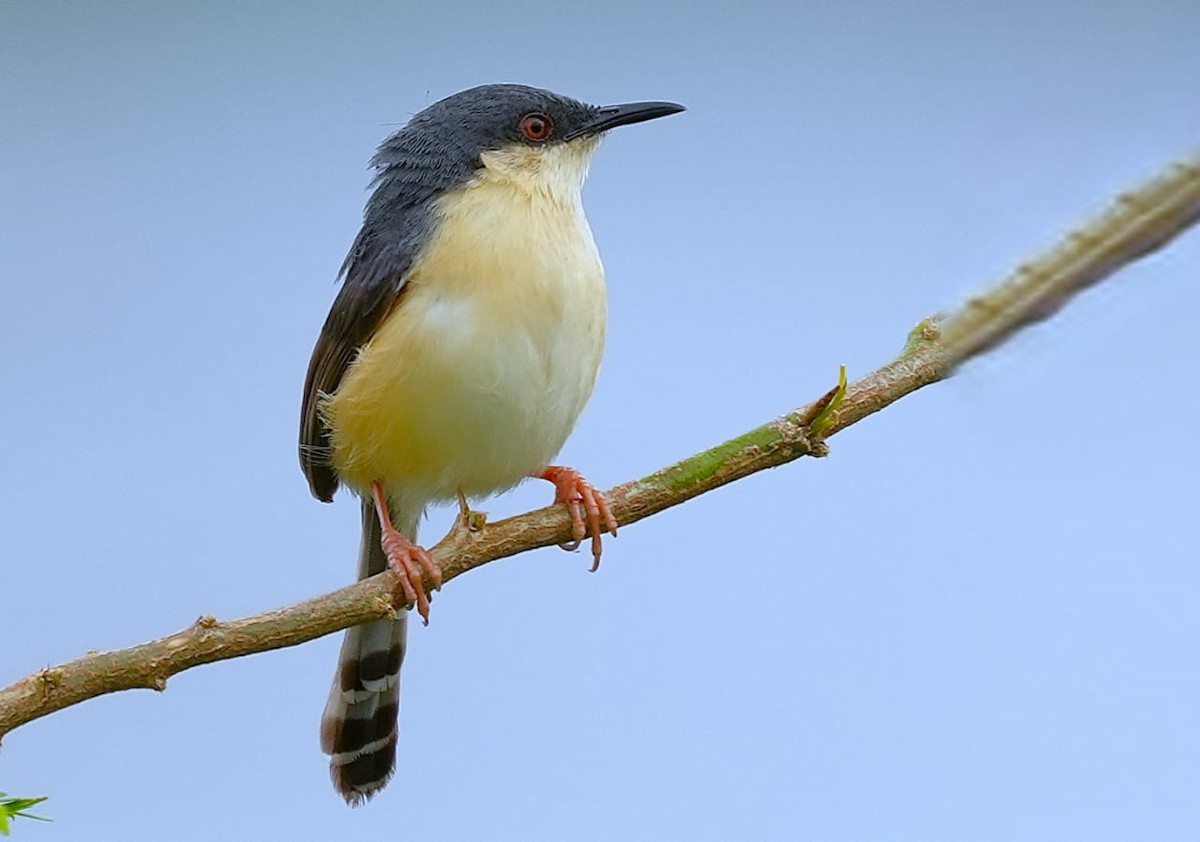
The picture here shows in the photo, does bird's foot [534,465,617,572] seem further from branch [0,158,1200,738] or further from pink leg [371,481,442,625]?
→ pink leg [371,481,442,625]

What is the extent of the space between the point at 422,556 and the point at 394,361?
435 mm

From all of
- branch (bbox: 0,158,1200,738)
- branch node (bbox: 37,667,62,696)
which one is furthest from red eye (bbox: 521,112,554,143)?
branch node (bbox: 37,667,62,696)

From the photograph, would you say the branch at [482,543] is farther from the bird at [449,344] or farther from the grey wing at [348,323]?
the grey wing at [348,323]

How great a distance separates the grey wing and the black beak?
1.75 ft

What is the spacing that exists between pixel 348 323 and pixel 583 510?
74cm

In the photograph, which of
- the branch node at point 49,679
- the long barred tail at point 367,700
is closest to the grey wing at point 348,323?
the long barred tail at point 367,700

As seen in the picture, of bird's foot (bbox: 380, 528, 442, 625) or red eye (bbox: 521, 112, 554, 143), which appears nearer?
bird's foot (bbox: 380, 528, 442, 625)

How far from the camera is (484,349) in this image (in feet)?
8.62

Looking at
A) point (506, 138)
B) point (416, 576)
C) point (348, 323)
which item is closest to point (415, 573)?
point (416, 576)

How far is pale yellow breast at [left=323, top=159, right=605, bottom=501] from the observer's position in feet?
8.69

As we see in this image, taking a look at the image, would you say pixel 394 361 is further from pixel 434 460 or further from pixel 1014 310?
pixel 1014 310

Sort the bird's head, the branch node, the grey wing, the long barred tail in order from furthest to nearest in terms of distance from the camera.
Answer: the long barred tail
the bird's head
the grey wing
the branch node

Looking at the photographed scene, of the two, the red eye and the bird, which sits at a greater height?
the red eye

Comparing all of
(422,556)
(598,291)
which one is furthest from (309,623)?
(598,291)
